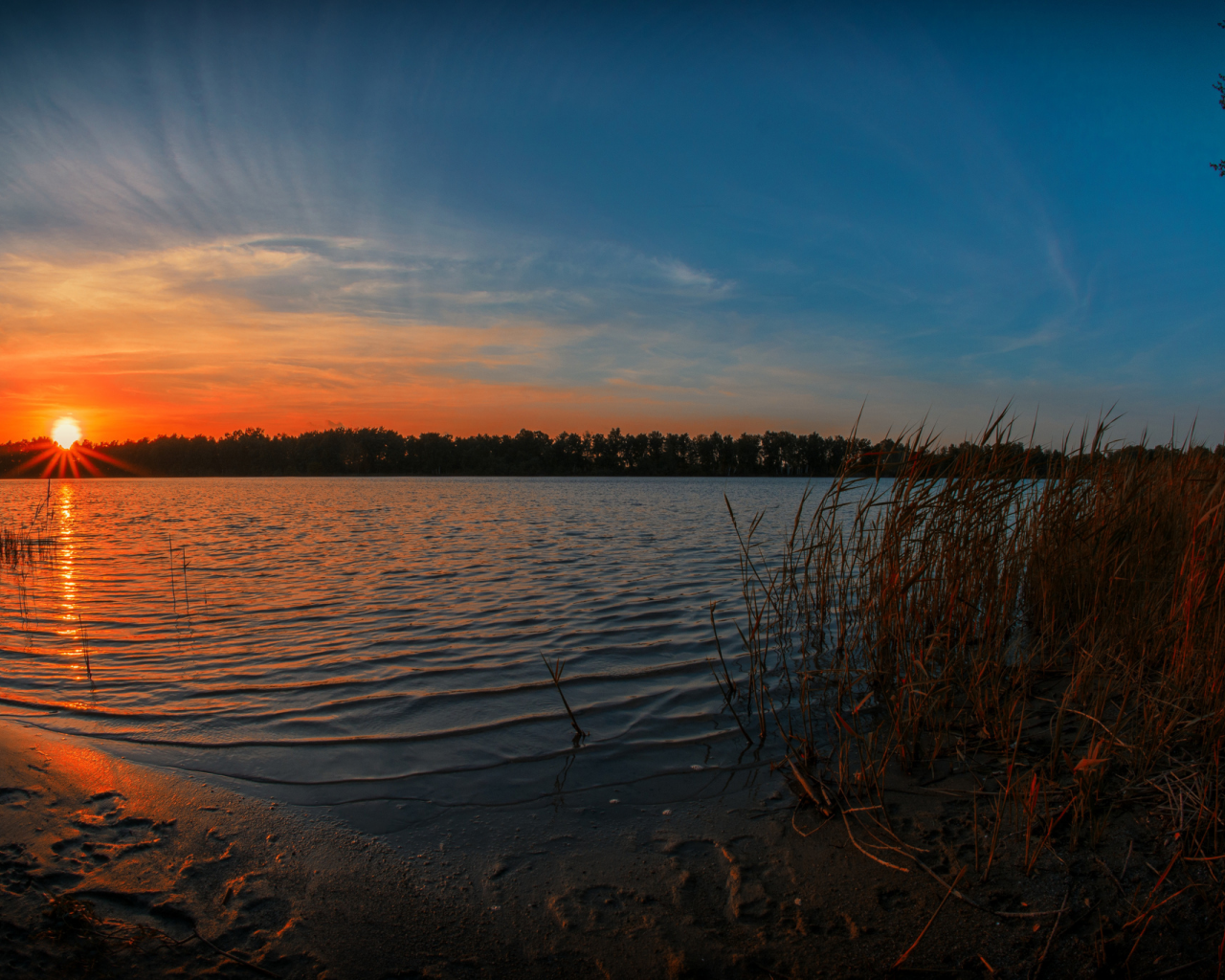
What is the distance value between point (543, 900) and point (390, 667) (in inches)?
162

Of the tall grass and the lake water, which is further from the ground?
the tall grass

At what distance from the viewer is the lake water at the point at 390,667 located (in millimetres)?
4324

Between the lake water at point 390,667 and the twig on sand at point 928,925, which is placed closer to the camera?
the twig on sand at point 928,925

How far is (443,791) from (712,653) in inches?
143

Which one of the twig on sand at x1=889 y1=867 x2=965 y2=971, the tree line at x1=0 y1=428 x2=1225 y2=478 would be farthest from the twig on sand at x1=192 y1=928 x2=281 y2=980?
the tree line at x1=0 y1=428 x2=1225 y2=478

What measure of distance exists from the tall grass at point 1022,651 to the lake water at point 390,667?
0.93 m

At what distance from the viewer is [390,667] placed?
257 inches

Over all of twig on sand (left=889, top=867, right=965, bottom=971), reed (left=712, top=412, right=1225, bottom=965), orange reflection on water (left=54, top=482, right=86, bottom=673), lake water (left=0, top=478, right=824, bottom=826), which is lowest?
orange reflection on water (left=54, top=482, right=86, bottom=673)

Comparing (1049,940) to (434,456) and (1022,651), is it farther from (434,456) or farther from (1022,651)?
(434,456)

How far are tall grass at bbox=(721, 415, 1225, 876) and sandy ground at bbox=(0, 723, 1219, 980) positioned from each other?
34 centimetres

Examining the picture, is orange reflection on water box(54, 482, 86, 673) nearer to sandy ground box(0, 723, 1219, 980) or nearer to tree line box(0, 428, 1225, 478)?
sandy ground box(0, 723, 1219, 980)

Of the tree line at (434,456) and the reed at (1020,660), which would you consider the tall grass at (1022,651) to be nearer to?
the reed at (1020,660)

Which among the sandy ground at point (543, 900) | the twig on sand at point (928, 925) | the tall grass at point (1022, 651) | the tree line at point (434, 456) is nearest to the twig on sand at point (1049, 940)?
the sandy ground at point (543, 900)

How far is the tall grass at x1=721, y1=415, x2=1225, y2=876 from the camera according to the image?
3279mm
